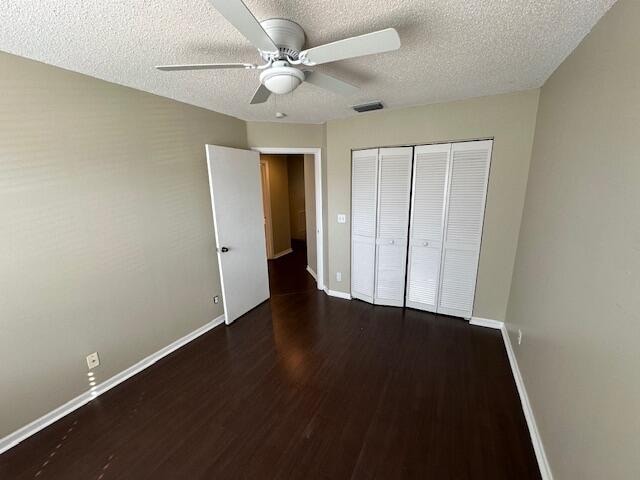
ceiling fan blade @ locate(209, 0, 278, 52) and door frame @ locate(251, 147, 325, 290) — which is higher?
ceiling fan blade @ locate(209, 0, 278, 52)

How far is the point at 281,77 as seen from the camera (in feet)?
4.46

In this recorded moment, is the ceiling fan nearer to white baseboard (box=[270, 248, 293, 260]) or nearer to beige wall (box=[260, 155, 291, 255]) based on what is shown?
beige wall (box=[260, 155, 291, 255])

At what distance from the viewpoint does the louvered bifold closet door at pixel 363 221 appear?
3045 mm

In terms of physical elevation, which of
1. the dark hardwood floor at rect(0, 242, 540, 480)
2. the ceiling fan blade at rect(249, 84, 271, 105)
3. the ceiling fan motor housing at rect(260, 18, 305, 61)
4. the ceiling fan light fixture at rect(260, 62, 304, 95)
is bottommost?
the dark hardwood floor at rect(0, 242, 540, 480)

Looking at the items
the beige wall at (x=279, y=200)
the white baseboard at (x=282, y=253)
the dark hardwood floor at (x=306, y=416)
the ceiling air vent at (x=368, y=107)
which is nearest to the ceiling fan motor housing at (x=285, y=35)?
the ceiling air vent at (x=368, y=107)

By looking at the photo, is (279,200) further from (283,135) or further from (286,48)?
(286,48)

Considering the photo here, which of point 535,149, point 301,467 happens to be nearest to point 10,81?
point 301,467

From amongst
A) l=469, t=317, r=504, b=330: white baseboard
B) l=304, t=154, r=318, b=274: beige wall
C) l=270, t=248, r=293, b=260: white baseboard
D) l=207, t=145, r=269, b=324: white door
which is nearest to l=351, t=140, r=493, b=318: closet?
l=469, t=317, r=504, b=330: white baseboard

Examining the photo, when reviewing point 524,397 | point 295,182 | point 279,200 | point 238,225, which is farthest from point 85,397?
point 295,182

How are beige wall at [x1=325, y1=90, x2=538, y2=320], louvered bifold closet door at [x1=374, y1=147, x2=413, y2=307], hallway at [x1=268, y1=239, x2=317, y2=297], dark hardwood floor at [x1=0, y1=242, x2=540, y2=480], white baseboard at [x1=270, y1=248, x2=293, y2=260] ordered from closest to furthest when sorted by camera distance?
dark hardwood floor at [x1=0, y1=242, x2=540, y2=480], beige wall at [x1=325, y1=90, x2=538, y2=320], louvered bifold closet door at [x1=374, y1=147, x2=413, y2=307], hallway at [x1=268, y1=239, x2=317, y2=297], white baseboard at [x1=270, y1=248, x2=293, y2=260]

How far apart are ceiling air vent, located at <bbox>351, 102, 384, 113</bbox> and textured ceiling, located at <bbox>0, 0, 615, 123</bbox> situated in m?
0.46

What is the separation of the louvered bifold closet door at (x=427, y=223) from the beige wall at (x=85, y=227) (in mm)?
2310

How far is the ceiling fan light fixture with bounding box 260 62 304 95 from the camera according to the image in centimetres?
133

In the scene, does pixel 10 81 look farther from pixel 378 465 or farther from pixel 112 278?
pixel 378 465
